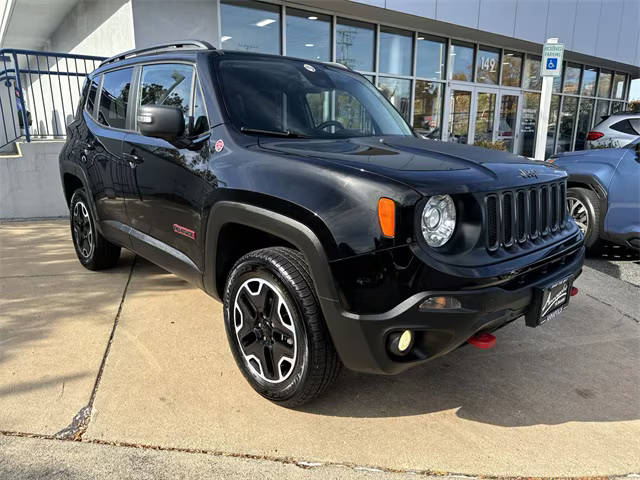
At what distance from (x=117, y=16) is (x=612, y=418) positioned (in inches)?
351

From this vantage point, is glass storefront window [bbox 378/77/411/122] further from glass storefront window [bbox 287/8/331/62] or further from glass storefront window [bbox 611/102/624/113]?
glass storefront window [bbox 611/102/624/113]

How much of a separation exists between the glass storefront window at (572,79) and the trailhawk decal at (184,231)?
17.2m

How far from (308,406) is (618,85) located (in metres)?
21.9

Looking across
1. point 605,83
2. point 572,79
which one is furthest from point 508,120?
point 605,83

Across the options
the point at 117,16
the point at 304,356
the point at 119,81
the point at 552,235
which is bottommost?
the point at 304,356

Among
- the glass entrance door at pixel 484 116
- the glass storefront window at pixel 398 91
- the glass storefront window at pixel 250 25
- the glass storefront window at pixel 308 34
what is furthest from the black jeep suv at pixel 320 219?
the glass entrance door at pixel 484 116

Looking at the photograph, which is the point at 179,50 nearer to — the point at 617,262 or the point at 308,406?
the point at 308,406

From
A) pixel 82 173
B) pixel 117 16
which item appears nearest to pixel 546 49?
pixel 82 173

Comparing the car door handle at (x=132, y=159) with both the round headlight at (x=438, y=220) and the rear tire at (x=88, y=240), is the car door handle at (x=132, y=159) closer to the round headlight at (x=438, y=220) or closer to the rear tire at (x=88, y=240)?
the rear tire at (x=88, y=240)

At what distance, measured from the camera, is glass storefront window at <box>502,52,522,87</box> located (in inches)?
548

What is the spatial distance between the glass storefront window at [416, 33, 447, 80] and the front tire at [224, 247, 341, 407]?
10.6m

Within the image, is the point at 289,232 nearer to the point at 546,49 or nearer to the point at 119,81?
the point at 119,81

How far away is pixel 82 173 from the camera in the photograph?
4199mm

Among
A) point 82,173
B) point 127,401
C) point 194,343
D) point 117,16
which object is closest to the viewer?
point 127,401
